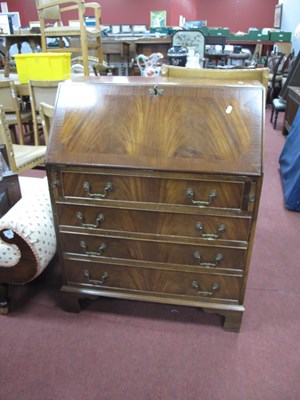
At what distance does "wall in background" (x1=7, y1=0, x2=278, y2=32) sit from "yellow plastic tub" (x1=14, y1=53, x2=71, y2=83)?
8.16 meters

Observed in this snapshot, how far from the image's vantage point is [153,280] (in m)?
1.49

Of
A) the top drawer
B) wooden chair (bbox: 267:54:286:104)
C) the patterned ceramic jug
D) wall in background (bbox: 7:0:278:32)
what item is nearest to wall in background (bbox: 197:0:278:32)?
wall in background (bbox: 7:0:278:32)

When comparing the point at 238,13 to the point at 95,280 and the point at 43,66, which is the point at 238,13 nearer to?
the point at 43,66

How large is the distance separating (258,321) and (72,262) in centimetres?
95

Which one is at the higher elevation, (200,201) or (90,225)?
(200,201)

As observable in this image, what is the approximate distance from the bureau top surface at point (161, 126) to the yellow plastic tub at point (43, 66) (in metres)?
2.00

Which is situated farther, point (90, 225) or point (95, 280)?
point (95, 280)

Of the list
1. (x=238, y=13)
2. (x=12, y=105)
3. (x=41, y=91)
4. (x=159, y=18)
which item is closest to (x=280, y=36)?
(x=238, y=13)

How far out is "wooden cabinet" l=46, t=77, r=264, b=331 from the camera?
3.97 feet

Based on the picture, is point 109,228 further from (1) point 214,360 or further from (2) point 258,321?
(2) point 258,321

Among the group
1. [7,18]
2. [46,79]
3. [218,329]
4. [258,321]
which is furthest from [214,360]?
[7,18]

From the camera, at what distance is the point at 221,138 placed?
121 cm

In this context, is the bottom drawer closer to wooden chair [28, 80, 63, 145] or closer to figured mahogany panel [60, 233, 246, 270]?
figured mahogany panel [60, 233, 246, 270]

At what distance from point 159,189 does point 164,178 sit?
55mm
